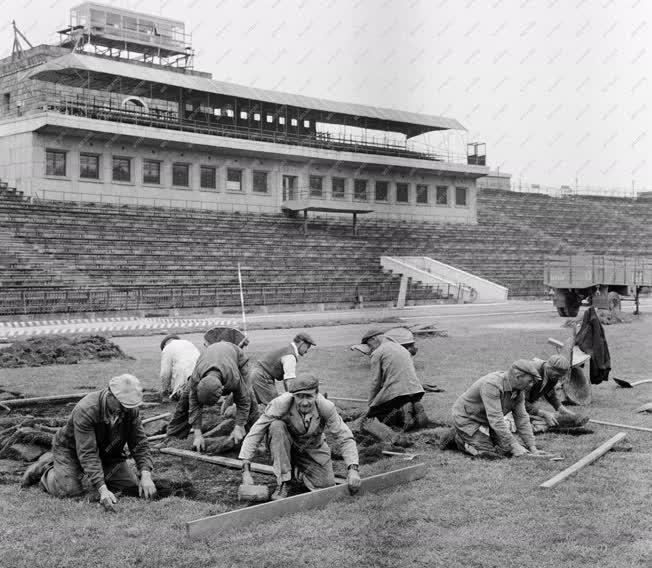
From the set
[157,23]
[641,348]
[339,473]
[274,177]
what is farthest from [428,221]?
[339,473]

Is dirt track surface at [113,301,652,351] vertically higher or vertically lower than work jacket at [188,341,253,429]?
lower

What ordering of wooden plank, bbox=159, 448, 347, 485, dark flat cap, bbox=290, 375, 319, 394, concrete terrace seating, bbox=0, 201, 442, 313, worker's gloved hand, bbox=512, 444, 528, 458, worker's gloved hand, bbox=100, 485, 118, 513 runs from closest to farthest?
worker's gloved hand, bbox=100, 485, 118, 513
dark flat cap, bbox=290, 375, 319, 394
wooden plank, bbox=159, 448, 347, 485
worker's gloved hand, bbox=512, 444, 528, 458
concrete terrace seating, bbox=0, 201, 442, 313

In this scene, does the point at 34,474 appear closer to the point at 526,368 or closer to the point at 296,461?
the point at 296,461

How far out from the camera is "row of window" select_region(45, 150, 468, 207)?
40.1 m

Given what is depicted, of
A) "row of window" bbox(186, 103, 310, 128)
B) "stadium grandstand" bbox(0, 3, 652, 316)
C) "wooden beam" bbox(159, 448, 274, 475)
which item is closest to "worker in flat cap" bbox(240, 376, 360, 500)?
"wooden beam" bbox(159, 448, 274, 475)

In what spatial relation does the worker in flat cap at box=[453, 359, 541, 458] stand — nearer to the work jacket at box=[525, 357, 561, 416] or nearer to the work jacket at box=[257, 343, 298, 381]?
the work jacket at box=[525, 357, 561, 416]

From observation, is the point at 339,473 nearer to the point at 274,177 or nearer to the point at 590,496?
the point at 590,496

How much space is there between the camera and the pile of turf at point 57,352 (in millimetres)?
17297

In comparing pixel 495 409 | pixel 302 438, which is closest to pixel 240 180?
pixel 495 409

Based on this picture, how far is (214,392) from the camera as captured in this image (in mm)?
9211

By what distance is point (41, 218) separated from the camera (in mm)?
34594

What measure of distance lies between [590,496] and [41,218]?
31.1m

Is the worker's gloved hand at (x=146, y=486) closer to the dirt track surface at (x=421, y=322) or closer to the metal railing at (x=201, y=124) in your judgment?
the dirt track surface at (x=421, y=322)

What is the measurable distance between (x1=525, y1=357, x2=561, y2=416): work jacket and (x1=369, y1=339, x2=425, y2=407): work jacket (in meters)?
1.33
